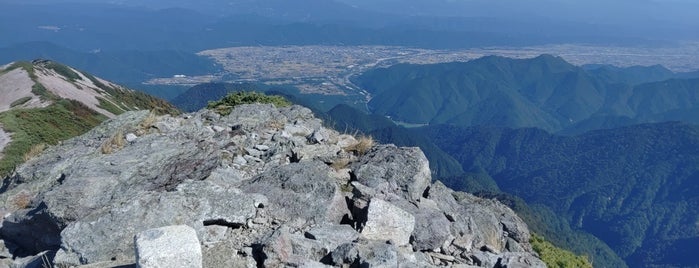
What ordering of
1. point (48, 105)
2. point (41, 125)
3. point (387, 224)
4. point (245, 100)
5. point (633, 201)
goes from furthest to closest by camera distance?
point (633, 201), point (48, 105), point (41, 125), point (245, 100), point (387, 224)

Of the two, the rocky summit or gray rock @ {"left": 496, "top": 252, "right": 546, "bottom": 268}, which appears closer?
the rocky summit

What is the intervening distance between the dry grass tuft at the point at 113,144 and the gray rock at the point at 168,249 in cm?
742

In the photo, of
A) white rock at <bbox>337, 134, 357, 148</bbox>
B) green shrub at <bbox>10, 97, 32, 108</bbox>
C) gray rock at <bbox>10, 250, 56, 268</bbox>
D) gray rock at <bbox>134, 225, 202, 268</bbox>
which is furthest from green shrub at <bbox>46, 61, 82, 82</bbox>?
gray rock at <bbox>134, 225, 202, 268</bbox>

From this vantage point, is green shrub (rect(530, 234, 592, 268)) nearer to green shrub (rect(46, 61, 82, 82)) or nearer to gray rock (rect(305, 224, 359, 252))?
gray rock (rect(305, 224, 359, 252))

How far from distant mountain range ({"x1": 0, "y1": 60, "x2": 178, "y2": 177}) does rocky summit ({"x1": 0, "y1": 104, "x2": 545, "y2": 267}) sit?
19.9m

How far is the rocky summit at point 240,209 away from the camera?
9617 mm

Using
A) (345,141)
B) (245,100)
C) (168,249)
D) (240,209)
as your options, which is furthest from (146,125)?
(168,249)

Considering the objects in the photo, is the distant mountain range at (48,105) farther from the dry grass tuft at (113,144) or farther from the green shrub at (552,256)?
the green shrub at (552,256)

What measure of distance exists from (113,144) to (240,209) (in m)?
6.22

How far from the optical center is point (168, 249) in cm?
750

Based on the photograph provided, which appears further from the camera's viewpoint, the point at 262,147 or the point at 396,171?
the point at 262,147

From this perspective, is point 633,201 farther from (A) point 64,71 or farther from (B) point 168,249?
(B) point 168,249

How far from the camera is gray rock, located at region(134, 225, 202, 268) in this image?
741 centimetres

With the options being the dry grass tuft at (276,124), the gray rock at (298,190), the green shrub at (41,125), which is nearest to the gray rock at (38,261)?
the gray rock at (298,190)
